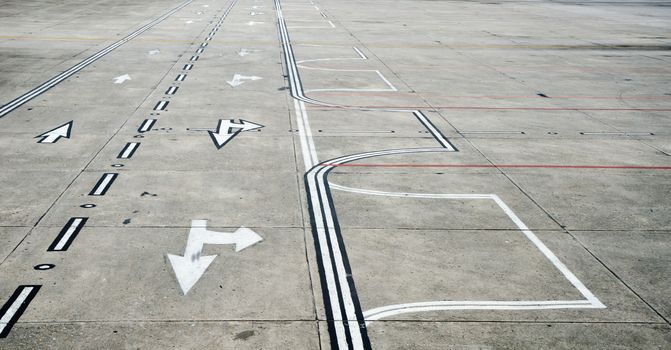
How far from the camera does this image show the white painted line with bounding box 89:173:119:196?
1130 centimetres

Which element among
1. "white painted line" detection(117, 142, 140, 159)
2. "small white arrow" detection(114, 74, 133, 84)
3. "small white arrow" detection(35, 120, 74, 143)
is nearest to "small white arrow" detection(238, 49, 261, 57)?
"small white arrow" detection(114, 74, 133, 84)

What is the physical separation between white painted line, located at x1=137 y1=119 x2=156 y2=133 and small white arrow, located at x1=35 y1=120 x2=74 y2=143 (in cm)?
162

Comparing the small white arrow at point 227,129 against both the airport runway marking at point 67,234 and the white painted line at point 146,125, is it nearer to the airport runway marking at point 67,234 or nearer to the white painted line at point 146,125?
the white painted line at point 146,125

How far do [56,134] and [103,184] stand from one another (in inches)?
155

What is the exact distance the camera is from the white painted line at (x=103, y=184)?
445 inches

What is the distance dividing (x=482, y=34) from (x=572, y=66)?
1046 cm

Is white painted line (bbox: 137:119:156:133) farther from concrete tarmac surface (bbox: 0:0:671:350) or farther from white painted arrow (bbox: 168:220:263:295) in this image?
white painted arrow (bbox: 168:220:263:295)

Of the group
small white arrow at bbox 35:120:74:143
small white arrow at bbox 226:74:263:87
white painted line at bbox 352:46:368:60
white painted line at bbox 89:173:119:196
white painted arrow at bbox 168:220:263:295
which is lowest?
white painted arrow at bbox 168:220:263:295

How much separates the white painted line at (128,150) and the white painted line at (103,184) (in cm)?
117

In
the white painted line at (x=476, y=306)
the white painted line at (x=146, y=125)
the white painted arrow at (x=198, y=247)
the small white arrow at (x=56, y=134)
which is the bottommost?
the white painted line at (x=476, y=306)

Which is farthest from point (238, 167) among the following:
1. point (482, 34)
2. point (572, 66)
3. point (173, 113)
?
point (482, 34)

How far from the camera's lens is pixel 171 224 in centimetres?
1011

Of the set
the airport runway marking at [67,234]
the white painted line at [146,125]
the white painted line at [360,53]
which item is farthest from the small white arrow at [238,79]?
the airport runway marking at [67,234]

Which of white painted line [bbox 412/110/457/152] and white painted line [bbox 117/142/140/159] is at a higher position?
white painted line [bbox 412/110/457/152]
